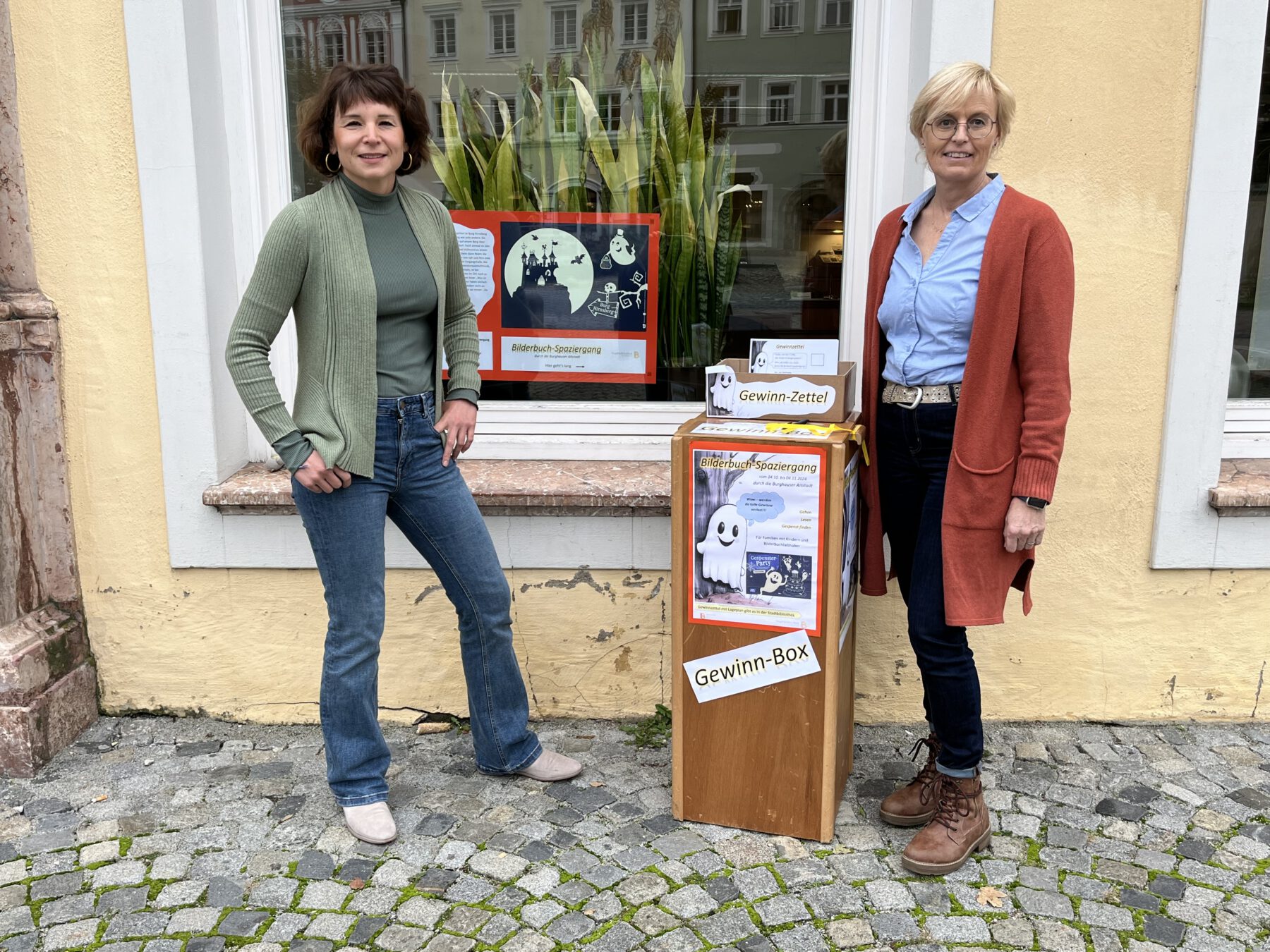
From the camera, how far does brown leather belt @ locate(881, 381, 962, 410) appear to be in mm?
2652

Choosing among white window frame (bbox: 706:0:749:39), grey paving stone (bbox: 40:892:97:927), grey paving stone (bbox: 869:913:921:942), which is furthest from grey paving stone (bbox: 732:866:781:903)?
white window frame (bbox: 706:0:749:39)

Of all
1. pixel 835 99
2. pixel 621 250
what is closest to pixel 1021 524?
pixel 835 99

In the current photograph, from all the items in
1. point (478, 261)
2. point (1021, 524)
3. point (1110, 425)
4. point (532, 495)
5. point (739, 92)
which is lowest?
point (532, 495)

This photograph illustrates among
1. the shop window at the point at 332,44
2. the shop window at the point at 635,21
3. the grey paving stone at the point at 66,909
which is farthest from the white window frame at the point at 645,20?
the grey paving stone at the point at 66,909

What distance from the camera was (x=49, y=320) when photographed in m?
3.43

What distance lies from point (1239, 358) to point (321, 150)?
303 cm

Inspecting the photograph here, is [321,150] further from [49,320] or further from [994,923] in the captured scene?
[994,923]

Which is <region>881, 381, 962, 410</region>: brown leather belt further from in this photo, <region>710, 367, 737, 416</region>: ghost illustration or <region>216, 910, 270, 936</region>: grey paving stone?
<region>216, 910, 270, 936</region>: grey paving stone

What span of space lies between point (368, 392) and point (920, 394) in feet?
4.45

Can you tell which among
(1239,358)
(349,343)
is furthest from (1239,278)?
(349,343)

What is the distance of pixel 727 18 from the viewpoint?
3.69m

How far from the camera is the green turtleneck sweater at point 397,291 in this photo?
2.77m

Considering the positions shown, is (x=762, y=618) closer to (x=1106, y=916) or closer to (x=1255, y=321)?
(x=1106, y=916)

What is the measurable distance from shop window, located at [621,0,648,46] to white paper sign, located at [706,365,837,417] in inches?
55.5
